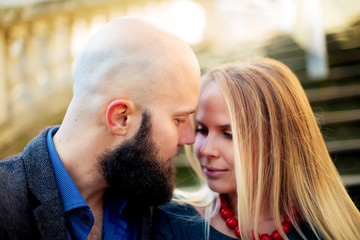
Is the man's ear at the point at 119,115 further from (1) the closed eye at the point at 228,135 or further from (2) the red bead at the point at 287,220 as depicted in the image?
(2) the red bead at the point at 287,220

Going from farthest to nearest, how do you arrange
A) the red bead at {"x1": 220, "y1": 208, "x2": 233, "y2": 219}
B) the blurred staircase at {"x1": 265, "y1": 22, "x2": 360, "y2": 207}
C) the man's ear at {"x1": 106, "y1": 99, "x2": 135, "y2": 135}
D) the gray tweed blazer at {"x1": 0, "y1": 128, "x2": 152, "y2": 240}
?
1. the blurred staircase at {"x1": 265, "y1": 22, "x2": 360, "y2": 207}
2. the red bead at {"x1": 220, "y1": 208, "x2": 233, "y2": 219}
3. the man's ear at {"x1": 106, "y1": 99, "x2": 135, "y2": 135}
4. the gray tweed blazer at {"x1": 0, "y1": 128, "x2": 152, "y2": 240}

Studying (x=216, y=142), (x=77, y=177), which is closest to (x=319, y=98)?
(x=216, y=142)

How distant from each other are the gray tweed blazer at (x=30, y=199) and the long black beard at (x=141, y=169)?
11.2 inches

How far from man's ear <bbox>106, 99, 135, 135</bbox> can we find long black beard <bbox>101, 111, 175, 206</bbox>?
0.06m

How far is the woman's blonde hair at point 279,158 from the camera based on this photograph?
1766 mm

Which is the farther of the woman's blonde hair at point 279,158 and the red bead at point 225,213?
the red bead at point 225,213

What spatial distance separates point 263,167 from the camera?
183cm

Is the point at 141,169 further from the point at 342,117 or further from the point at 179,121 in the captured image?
the point at 342,117

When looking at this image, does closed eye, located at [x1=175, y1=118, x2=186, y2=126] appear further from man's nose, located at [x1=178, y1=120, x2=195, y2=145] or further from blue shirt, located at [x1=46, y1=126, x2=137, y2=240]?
blue shirt, located at [x1=46, y1=126, x2=137, y2=240]

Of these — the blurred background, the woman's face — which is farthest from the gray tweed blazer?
the blurred background

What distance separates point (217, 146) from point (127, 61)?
0.62 metres

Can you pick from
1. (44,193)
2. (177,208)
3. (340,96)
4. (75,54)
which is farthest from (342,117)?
(75,54)

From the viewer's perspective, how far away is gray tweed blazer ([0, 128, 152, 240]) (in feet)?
4.32

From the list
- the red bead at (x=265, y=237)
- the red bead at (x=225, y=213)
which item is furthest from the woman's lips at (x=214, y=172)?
the red bead at (x=265, y=237)
